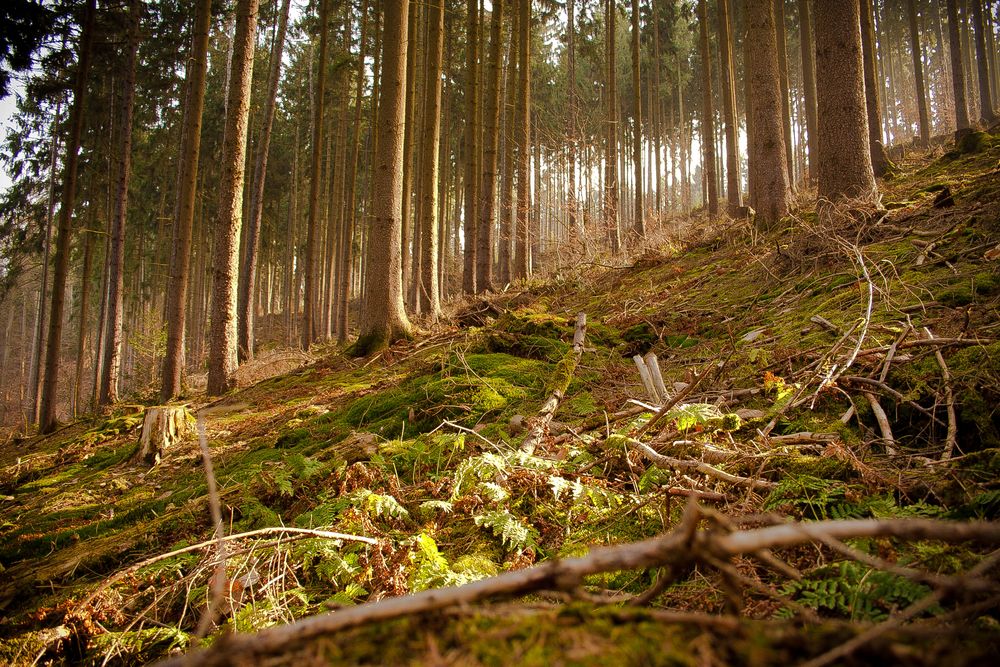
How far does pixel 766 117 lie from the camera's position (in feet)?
27.9

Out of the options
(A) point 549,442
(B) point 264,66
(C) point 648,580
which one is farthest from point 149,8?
(C) point 648,580

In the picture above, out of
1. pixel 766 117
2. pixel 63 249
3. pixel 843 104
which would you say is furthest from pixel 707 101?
pixel 63 249

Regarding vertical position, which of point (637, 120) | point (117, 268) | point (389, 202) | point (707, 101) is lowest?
point (389, 202)

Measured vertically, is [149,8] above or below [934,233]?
above

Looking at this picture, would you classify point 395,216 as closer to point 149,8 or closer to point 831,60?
point 831,60

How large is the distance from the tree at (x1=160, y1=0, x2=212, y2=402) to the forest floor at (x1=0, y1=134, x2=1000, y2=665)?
158 inches

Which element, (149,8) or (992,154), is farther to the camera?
(149,8)

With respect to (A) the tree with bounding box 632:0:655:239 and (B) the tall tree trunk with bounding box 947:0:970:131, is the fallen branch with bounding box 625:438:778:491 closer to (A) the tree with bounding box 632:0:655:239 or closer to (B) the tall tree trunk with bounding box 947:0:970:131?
(A) the tree with bounding box 632:0:655:239

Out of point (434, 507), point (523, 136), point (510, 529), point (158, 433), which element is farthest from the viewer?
point (523, 136)

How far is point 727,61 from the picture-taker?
16.1m

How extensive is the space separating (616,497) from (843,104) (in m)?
7.38

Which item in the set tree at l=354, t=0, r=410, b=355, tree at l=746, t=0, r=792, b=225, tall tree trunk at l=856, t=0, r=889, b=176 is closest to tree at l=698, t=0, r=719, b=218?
tall tree trunk at l=856, t=0, r=889, b=176

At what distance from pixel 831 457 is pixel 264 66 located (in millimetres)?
27637

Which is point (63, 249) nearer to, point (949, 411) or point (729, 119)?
point (949, 411)
